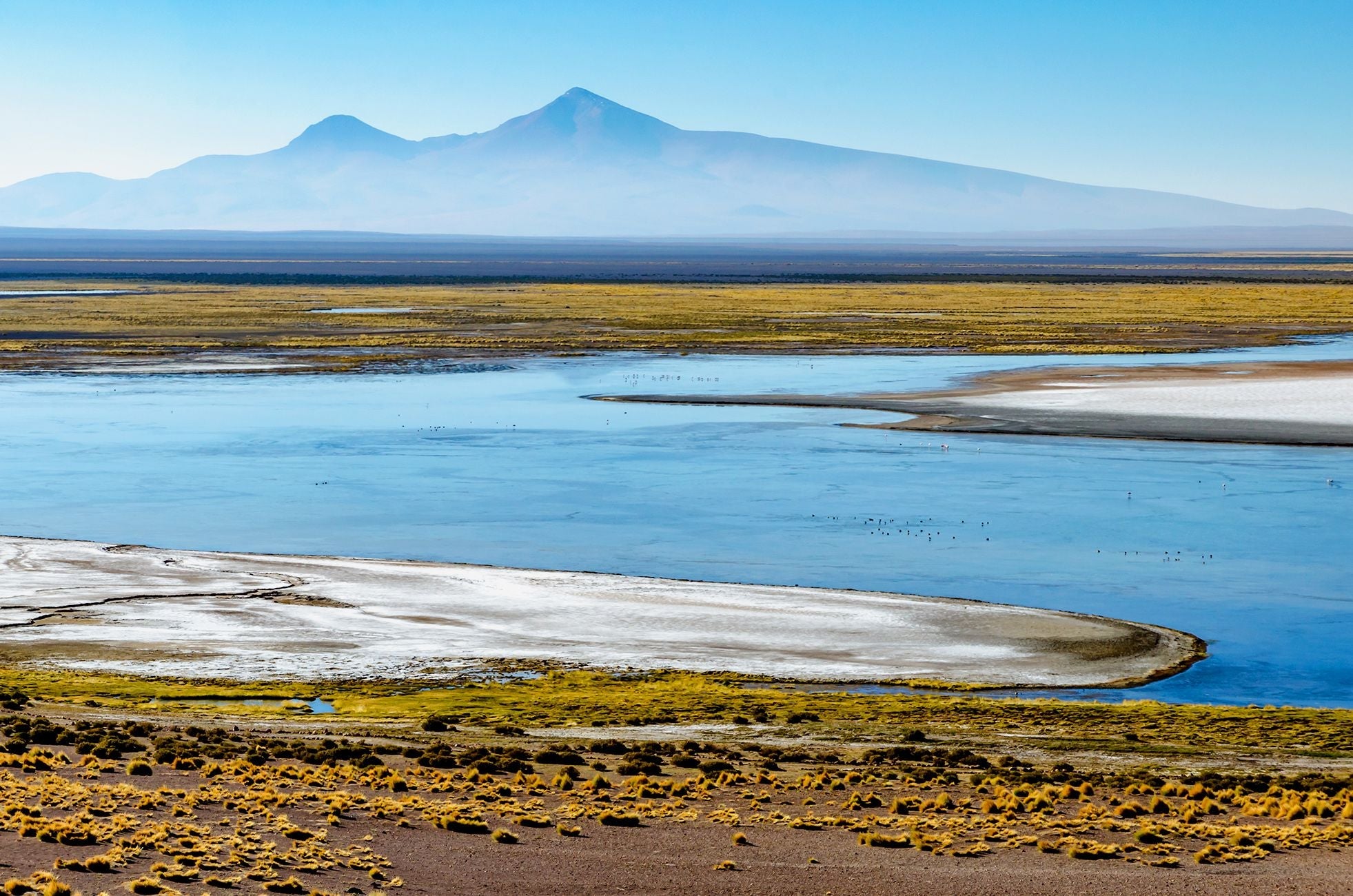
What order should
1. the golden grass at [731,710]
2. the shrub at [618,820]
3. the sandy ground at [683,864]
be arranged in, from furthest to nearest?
the golden grass at [731,710] → the shrub at [618,820] → the sandy ground at [683,864]

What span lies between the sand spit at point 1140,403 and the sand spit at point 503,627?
24.9m

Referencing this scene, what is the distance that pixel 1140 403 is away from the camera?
59094 mm

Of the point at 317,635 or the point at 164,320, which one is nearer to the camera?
the point at 317,635

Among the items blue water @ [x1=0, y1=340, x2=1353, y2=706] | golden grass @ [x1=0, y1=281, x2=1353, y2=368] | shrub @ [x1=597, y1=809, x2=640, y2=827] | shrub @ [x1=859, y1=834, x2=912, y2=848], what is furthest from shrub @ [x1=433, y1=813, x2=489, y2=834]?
golden grass @ [x1=0, y1=281, x2=1353, y2=368]

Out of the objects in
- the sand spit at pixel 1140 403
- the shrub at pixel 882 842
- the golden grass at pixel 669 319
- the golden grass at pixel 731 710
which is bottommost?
the golden grass at pixel 731 710

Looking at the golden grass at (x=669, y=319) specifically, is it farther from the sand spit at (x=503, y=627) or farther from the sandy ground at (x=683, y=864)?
the sandy ground at (x=683, y=864)

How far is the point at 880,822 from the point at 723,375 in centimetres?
5522

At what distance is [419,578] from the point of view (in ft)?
104

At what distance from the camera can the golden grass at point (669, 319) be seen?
86562 mm

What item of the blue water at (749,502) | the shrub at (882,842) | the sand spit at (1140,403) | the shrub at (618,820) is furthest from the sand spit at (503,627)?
the sand spit at (1140,403)

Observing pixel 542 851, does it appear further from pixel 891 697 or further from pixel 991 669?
pixel 991 669

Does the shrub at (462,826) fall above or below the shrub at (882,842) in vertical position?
below

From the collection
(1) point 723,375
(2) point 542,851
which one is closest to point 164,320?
(1) point 723,375

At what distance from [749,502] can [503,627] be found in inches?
506
